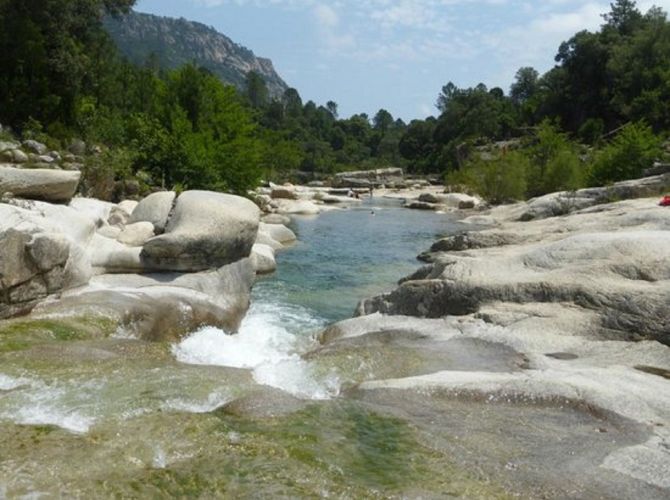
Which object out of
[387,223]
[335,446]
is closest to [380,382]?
[335,446]

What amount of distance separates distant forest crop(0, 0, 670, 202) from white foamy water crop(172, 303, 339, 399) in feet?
32.9

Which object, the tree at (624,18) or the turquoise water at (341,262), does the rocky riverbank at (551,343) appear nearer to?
the turquoise water at (341,262)

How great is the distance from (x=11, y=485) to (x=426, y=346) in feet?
24.9

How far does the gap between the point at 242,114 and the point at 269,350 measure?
97.0 feet

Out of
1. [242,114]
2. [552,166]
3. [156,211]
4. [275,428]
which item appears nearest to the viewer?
[275,428]

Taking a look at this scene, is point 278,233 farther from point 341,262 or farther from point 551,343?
point 551,343

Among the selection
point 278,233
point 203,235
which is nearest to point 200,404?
point 203,235

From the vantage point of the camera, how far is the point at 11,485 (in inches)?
241

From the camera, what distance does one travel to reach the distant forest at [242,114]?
32469 millimetres

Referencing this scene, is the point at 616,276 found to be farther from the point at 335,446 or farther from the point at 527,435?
the point at 335,446

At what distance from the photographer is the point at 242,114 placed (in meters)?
40.9

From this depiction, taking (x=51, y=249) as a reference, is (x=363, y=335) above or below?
below

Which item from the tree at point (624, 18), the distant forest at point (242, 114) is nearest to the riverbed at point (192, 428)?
the distant forest at point (242, 114)

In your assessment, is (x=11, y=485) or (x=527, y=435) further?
(x=527, y=435)
